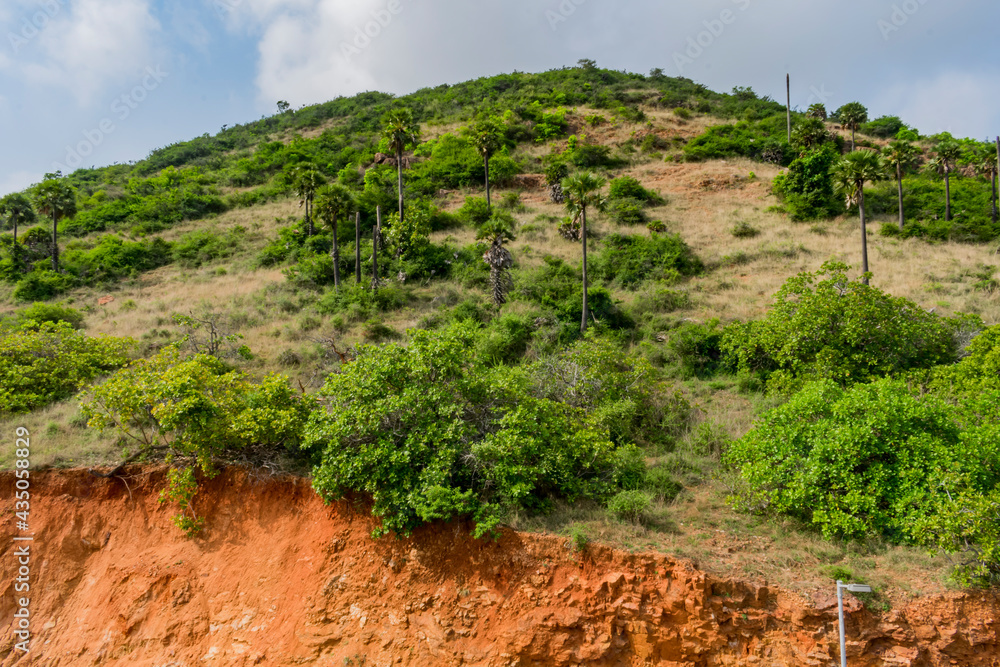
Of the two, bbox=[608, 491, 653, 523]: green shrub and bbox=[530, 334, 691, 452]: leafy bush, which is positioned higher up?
bbox=[530, 334, 691, 452]: leafy bush

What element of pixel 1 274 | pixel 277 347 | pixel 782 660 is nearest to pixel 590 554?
pixel 782 660

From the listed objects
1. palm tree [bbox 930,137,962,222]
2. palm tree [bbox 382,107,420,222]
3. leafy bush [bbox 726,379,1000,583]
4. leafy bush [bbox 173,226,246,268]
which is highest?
palm tree [bbox 382,107,420,222]

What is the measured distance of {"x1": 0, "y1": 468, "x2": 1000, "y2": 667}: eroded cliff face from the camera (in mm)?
9656

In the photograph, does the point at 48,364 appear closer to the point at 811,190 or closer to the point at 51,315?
the point at 51,315

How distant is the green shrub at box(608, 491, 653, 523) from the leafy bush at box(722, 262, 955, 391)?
28.0 ft

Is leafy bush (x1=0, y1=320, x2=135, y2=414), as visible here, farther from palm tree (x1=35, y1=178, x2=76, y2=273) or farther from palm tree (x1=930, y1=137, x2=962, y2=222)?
palm tree (x1=930, y1=137, x2=962, y2=222)

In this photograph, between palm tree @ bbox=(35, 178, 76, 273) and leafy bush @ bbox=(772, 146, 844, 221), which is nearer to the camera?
palm tree @ bbox=(35, 178, 76, 273)

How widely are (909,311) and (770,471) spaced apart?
1060cm

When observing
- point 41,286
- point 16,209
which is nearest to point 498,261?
point 41,286

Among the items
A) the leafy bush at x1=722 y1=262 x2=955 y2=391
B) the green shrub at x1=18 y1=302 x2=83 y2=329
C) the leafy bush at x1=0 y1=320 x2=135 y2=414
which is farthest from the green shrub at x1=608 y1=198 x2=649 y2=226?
the green shrub at x1=18 y1=302 x2=83 y2=329

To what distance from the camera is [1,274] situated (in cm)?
3634

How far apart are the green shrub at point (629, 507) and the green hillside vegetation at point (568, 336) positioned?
0.19 feet

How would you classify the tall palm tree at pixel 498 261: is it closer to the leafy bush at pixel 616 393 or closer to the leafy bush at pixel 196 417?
the leafy bush at pixel 616 393

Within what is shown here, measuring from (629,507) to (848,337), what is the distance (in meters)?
10.7
